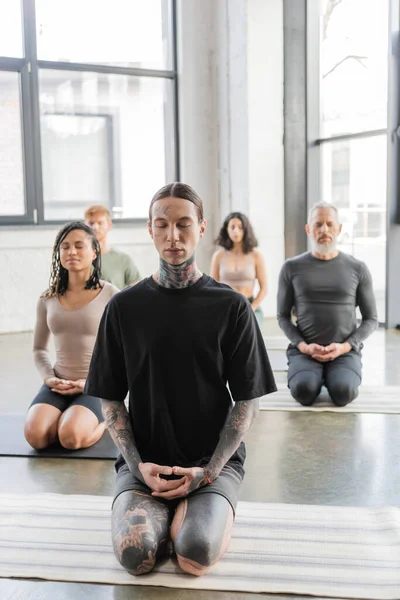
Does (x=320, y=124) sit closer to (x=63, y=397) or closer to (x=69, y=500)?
(x=63, y=397)

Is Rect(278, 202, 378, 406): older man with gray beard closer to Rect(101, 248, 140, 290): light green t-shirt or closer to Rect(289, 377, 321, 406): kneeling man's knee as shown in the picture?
Rect(289, 377, 321, 406): kneeling man's knee

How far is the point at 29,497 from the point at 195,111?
5.72 metres

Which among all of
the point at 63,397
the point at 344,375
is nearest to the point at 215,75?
the point at 344,375

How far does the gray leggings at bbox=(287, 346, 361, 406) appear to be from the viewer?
13.5ft

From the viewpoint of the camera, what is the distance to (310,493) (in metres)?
2.89

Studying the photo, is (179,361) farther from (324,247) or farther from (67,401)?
(324,247)

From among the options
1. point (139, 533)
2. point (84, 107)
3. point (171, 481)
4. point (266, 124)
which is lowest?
point (139, 533)

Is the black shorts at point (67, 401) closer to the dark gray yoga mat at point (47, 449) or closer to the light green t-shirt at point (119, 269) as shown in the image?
the dark gray yoga mat at point (47, 449)

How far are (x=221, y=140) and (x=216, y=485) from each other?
5.99 meters

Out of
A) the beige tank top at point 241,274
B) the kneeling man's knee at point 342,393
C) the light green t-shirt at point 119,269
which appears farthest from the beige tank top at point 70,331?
the beige tank top at point 241,274

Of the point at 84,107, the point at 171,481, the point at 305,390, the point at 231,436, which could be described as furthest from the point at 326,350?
the point at 84,107

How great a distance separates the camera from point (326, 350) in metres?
4.27

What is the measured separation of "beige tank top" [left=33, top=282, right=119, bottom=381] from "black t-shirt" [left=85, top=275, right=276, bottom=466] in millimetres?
1193

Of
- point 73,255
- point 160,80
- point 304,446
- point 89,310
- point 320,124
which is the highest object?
point 160,80
